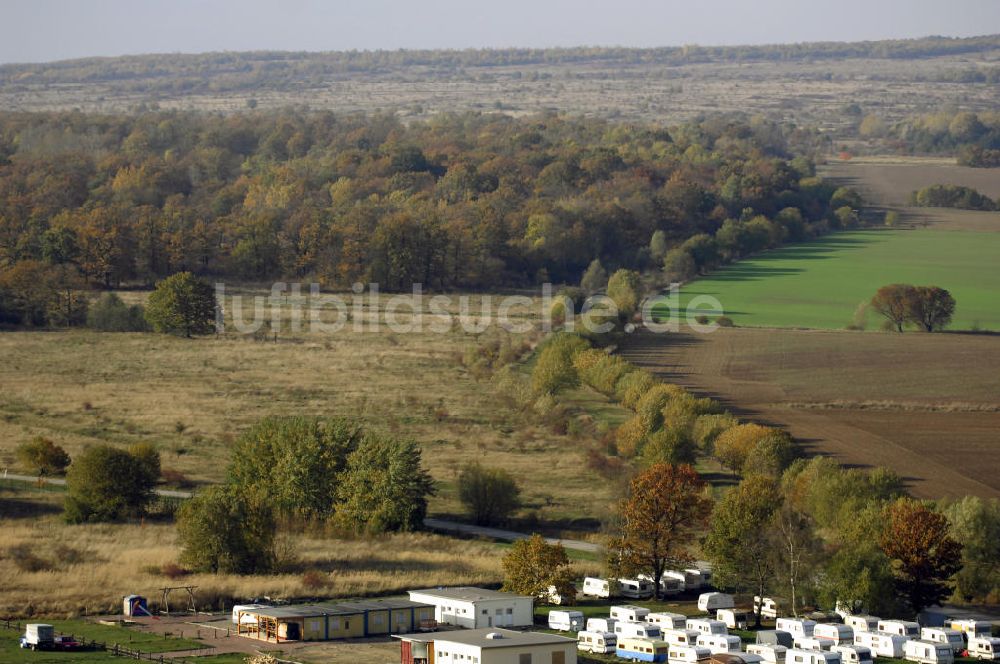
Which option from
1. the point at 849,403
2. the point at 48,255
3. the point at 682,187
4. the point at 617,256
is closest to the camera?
the point at 849,403

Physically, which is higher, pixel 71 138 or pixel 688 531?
pixel 71 138

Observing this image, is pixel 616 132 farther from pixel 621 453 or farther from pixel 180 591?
pixel 180 591

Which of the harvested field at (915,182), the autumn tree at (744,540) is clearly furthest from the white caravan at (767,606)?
the harvested field at (915,182)

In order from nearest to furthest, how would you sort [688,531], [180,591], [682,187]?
[180,591] → [688,531] → [682,187]

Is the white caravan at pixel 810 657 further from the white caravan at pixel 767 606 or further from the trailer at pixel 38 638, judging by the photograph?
the trailer at pixel 38 638

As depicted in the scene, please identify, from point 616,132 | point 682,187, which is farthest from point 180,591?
point 616,132

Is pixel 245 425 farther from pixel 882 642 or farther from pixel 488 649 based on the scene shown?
pixel 882 642

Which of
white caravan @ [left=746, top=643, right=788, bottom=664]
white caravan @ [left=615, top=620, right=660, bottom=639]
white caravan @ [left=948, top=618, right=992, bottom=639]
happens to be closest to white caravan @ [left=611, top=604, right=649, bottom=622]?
white caravan @ [left=615, top=620, right=660, bottom=639]
